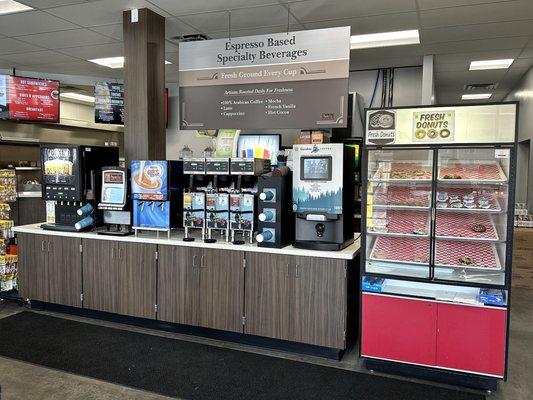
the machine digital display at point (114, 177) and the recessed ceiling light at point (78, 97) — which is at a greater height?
the recessed ceiling light at point (78, 97)

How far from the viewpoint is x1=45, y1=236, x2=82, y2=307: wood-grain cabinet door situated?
4746mm

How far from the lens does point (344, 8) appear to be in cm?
465

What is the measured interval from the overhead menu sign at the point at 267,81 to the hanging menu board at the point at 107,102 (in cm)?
399

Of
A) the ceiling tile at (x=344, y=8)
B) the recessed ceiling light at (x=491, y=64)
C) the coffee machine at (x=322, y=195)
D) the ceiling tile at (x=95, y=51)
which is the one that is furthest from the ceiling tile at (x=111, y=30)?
the recessed ceiling light at (x=491, y=64)

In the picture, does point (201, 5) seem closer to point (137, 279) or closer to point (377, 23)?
point (377, 23)

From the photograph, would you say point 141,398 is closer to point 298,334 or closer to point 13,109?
point 298,334

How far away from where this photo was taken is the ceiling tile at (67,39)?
18.6 ft

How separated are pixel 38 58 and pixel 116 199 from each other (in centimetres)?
401

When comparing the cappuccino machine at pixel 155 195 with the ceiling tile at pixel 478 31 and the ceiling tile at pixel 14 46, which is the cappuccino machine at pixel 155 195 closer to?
the ceiling tile at pixel 14 46

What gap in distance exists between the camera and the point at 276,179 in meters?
3.98

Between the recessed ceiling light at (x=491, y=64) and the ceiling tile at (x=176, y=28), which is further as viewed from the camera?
the recessed ceiling light at (x=491, y=64)

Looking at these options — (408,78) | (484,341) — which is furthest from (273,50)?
(408,78)

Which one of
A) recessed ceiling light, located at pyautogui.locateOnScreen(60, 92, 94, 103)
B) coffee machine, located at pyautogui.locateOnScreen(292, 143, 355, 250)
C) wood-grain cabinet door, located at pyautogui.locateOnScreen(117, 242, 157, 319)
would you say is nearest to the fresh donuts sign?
coffee machine, located at pyautogui.locateOnScreen(292, 143, 355, 250)

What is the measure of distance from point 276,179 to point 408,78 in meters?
4.40
